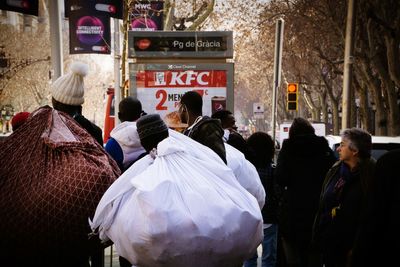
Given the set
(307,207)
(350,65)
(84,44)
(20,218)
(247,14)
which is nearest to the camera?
(20,218)

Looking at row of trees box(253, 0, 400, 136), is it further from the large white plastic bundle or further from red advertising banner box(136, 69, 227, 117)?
the large white plastic bundle

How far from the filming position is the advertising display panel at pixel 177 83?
35.2ft

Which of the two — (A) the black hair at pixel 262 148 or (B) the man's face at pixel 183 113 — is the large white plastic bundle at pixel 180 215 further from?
(A) the black hair at pixel 262 148

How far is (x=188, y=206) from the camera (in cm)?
336

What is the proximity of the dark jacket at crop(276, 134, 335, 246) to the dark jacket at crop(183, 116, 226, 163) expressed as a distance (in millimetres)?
2232

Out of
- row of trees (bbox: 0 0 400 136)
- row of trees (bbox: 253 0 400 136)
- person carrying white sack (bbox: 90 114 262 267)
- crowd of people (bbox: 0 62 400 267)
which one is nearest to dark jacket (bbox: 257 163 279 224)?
crowd of people (bbox: 0 62 400 267)

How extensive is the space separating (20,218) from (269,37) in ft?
120

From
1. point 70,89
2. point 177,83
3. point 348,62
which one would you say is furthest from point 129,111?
point 348,62

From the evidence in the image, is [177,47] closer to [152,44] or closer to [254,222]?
[152,44]

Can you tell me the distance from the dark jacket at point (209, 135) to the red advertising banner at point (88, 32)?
625 inches

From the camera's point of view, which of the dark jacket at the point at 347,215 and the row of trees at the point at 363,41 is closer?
the dark jacket at the point at 347,215

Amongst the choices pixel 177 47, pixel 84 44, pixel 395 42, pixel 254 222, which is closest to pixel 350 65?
pixel 395 42

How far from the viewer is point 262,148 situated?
7.53m

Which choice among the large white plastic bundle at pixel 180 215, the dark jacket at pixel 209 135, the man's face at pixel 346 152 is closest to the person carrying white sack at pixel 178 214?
the large white plastic bundle at pixel 180 215
